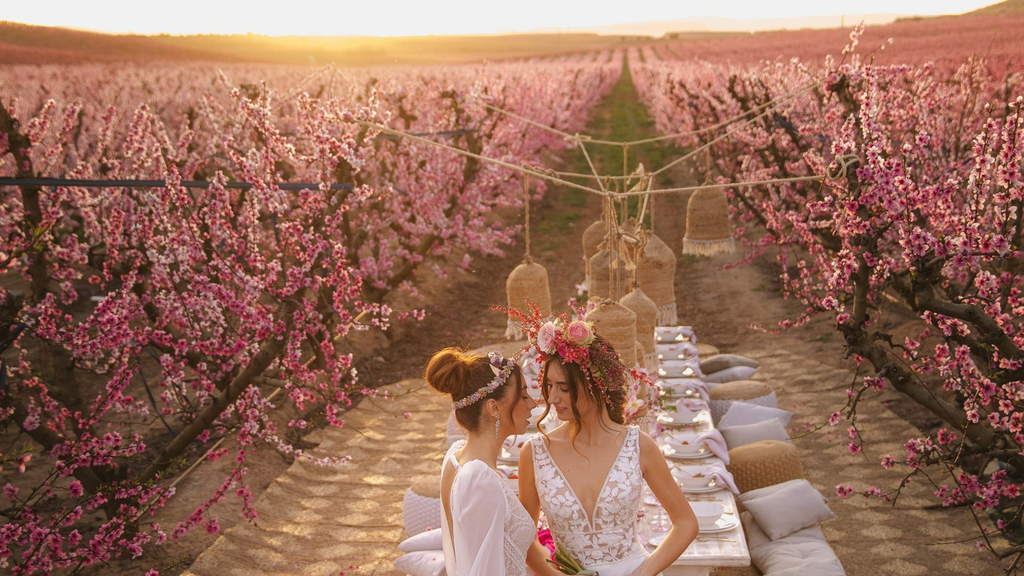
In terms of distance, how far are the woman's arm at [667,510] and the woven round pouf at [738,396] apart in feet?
14.6

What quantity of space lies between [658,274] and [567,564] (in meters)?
3.40

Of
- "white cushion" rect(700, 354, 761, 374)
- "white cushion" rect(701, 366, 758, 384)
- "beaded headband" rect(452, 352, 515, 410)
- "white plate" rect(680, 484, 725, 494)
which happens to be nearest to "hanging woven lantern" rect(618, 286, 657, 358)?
"white plate" rect(680, 484, 725, 494)

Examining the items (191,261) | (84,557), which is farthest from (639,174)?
(84,557)

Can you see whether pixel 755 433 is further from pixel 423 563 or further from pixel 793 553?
pixel 423 563

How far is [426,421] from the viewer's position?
388 inches

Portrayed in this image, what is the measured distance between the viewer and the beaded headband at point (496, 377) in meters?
3.84

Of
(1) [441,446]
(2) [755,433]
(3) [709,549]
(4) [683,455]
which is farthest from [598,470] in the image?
(1) [441,446]

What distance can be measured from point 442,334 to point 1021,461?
9153 mm

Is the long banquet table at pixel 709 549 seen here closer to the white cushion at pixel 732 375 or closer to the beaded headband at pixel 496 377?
the beaded headband at pixel 496 377

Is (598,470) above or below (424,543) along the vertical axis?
above

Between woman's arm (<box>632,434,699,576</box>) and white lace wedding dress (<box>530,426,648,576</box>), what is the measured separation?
5 cm

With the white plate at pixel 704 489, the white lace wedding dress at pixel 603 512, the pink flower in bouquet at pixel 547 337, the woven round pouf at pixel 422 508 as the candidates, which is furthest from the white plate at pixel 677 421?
the pink flower in bouquet at pixel 547 337

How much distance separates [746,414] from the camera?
8.02m

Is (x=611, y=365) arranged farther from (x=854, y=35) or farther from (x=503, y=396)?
(x=854, y=35)
